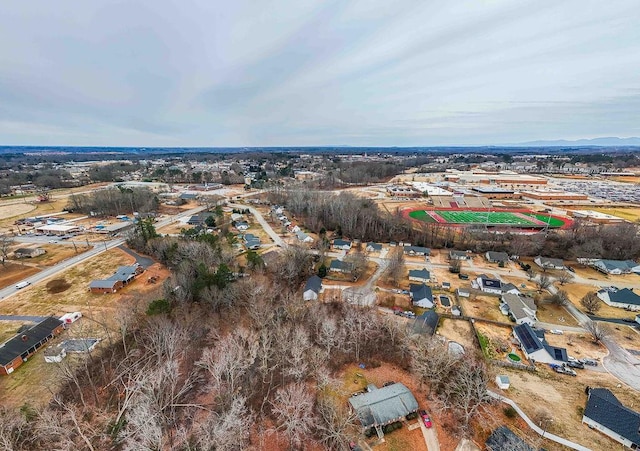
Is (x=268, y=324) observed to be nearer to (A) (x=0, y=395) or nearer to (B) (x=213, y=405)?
(B) (x=213, y=405)

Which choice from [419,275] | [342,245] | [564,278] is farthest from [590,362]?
[342,245]

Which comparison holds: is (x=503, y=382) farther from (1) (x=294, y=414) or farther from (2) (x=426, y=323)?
(1) (x=294, y=414)

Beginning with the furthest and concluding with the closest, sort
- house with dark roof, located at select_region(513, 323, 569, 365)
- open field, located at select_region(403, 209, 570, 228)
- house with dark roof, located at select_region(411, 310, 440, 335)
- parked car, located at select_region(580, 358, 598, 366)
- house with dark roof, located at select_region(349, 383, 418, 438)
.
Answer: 1. open field, located at select_region(403, 209, 570, 228)
2. house with dark roof, located at select_region(411, 310, 440, 335)
3. house with dark roof, located at select_region(513, 323, 569, 365)
4. parked car, located at select_region(580, 358, 598, 366)
5. house with dark roof, located at select_region(349, 383, 418, 438)

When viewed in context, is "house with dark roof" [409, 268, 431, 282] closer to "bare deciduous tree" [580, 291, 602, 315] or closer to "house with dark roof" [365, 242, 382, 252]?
"house with dark roof" [365, 242, 382, 252]

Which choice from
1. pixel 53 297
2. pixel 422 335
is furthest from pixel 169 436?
pixel 53 297

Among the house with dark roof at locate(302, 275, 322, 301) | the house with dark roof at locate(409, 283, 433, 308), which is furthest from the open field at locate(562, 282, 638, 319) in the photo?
the house with dark roof at locate(302, 275, 322, 301)

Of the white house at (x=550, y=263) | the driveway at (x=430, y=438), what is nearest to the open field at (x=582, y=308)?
the white house at (x=550, y=263)
